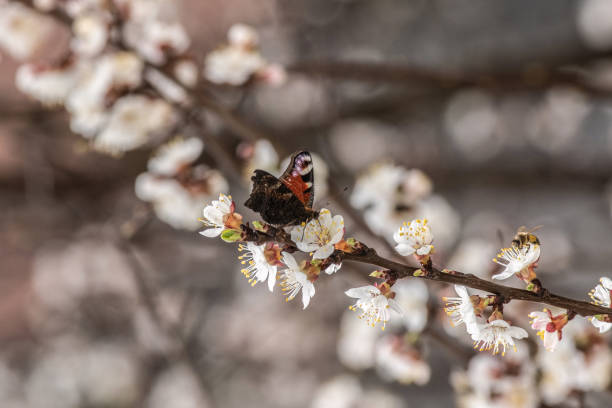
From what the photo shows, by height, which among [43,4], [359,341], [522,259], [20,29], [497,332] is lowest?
[497,332]

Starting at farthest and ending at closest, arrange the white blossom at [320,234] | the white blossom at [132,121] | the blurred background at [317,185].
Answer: the blurred background at [317,185], the white blossom at [132,121], the white blossom at [320,234]

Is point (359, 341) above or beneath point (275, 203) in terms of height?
above

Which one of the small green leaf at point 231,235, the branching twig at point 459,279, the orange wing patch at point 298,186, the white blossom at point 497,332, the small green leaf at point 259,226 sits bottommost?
the white blossom at point 497,332

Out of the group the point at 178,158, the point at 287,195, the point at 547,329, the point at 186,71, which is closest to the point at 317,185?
the point at 178,158

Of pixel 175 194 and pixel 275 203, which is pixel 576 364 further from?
pixel 175 194

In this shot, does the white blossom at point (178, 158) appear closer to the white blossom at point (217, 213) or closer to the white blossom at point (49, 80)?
the white blossom at point (49, 80)

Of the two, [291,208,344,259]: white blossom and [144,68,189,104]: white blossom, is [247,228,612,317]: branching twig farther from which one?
[144,68,189,104]: white blossom

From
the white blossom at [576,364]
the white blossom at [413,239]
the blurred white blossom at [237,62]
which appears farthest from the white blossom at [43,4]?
the white blossom at [576,364]
